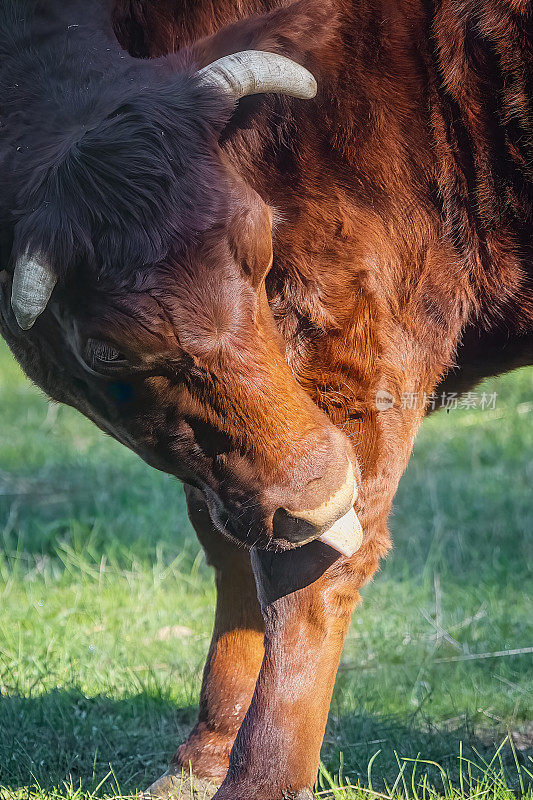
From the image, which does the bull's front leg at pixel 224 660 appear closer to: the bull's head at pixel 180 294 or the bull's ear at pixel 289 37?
the bull's head at pixel 180 294

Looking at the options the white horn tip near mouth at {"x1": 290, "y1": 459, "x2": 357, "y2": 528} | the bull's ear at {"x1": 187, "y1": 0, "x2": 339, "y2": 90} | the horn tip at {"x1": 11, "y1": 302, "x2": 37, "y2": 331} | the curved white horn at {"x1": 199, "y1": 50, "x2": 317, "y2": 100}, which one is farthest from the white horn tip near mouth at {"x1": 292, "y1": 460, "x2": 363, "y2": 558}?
the bull's ear at {"x1": 187, "y1": 0, "x2": 339, "y2": 90}

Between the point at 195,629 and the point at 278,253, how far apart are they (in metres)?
2.11

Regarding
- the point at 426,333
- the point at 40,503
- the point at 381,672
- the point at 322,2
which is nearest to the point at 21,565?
the point at 40,503

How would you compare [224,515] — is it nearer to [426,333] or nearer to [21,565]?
[426,333]

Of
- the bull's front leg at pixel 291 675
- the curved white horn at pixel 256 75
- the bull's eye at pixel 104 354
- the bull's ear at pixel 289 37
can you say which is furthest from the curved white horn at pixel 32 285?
the bull's front leg at pixel 291 675

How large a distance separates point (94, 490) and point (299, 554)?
3339 mm

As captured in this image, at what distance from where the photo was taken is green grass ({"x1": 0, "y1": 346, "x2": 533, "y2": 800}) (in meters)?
3.18

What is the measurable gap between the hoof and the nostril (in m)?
0.86

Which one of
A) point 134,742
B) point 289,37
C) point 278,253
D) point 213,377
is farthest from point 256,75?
point 134,742

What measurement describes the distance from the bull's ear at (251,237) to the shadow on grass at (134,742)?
141 centimetres

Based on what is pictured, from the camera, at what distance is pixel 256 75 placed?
2.40m

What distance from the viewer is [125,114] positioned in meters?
2.36

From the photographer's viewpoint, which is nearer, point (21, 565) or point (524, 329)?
point (524, 329)

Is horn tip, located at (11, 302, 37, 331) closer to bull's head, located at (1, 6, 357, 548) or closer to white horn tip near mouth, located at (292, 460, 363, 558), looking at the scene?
→ bull's head, located at (1, 6, 357, 548)
